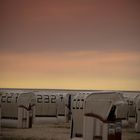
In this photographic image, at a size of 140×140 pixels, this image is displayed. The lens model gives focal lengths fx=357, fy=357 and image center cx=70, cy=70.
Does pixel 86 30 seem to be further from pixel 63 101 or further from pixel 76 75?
pixel 63 101

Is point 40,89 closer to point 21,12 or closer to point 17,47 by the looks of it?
point 17,47

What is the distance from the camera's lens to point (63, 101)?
4.15 m

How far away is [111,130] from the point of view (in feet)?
10.1

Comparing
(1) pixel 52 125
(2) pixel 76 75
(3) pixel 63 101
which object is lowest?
(1) pixel 52 125

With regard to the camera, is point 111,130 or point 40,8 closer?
point 111,130

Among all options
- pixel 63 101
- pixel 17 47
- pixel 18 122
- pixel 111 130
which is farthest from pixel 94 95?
pixel 17 47

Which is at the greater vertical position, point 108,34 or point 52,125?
point 108,34

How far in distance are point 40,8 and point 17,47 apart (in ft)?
1.83

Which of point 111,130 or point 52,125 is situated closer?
point 111,130

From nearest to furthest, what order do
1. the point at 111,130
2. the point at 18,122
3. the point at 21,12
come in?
1. the point at 111,130
2. the point at 18,122
3. the point at 21,12

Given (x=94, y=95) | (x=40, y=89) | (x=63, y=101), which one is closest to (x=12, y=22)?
(x=40, y=89)

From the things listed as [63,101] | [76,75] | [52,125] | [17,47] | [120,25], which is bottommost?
[52,125]

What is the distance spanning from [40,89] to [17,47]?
0.60m

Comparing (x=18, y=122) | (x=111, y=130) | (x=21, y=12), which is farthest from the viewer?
(x=21, y=12)
